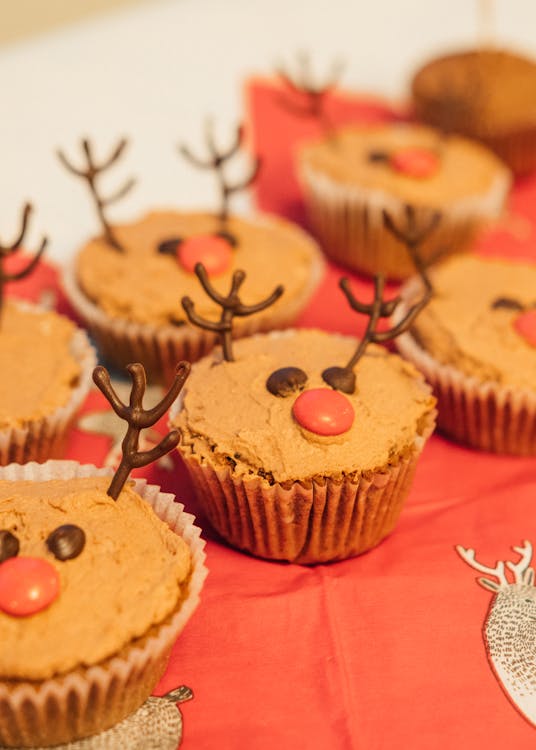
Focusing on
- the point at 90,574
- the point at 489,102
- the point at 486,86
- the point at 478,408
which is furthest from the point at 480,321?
the point at 486,86

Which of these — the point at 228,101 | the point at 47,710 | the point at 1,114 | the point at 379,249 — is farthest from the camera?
the point at 228,101

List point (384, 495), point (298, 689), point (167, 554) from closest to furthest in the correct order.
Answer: point (167, 554), point (298, 689), point (384, 495)

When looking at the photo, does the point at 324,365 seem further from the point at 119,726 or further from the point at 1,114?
the point at 1,114

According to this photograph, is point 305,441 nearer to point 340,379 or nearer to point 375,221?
point 340,379

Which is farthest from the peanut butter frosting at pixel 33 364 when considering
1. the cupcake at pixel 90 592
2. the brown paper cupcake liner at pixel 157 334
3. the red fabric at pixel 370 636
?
the cupcake at pixel 90 592

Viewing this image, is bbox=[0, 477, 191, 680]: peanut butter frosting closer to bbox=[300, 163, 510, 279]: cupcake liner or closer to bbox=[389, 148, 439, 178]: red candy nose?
bbox=[300, 163, 510, 279]: cupcake liner

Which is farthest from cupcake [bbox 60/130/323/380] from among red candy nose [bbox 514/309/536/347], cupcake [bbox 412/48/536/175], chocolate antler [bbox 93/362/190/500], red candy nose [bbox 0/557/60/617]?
cupcake [bbox 412/48/536/175]

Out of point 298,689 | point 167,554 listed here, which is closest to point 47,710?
point 167,554
